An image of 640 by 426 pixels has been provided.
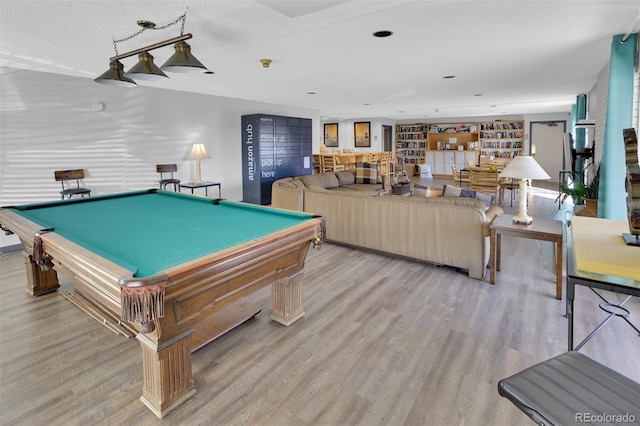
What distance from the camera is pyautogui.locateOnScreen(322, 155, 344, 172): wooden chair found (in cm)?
1002

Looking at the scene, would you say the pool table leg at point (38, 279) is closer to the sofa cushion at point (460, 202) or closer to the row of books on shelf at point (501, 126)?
the sofa cushion at point (460, 202)

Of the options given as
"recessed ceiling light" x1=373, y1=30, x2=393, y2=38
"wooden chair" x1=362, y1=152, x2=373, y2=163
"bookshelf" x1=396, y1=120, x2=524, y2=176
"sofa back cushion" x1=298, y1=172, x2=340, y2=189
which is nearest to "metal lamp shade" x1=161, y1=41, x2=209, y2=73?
"recessed ceiling light" x1=373, y1=30, x2=393, y2=38

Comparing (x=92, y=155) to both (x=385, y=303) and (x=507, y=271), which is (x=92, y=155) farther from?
(x=507, y=271)

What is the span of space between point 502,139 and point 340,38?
11474 millimetres

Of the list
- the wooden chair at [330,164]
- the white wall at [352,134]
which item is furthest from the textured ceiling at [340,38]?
the white wall at [352,134]

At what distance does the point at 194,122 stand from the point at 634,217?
6.77 metres

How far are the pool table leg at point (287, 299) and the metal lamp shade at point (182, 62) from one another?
5.76ft

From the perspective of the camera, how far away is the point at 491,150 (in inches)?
506

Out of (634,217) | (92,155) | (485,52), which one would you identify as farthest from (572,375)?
(92,155)

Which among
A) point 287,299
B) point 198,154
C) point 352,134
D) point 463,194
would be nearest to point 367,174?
point 198,154

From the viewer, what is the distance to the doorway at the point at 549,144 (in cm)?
1194

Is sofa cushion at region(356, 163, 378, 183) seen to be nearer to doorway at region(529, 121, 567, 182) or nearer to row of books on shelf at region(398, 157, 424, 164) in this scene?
row of books on shelf at region(398, 157, 424, 164)

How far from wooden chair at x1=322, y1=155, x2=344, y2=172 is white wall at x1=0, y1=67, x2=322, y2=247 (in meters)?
3.32

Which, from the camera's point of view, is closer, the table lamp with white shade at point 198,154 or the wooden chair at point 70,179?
the wooden chair at point 70,179
